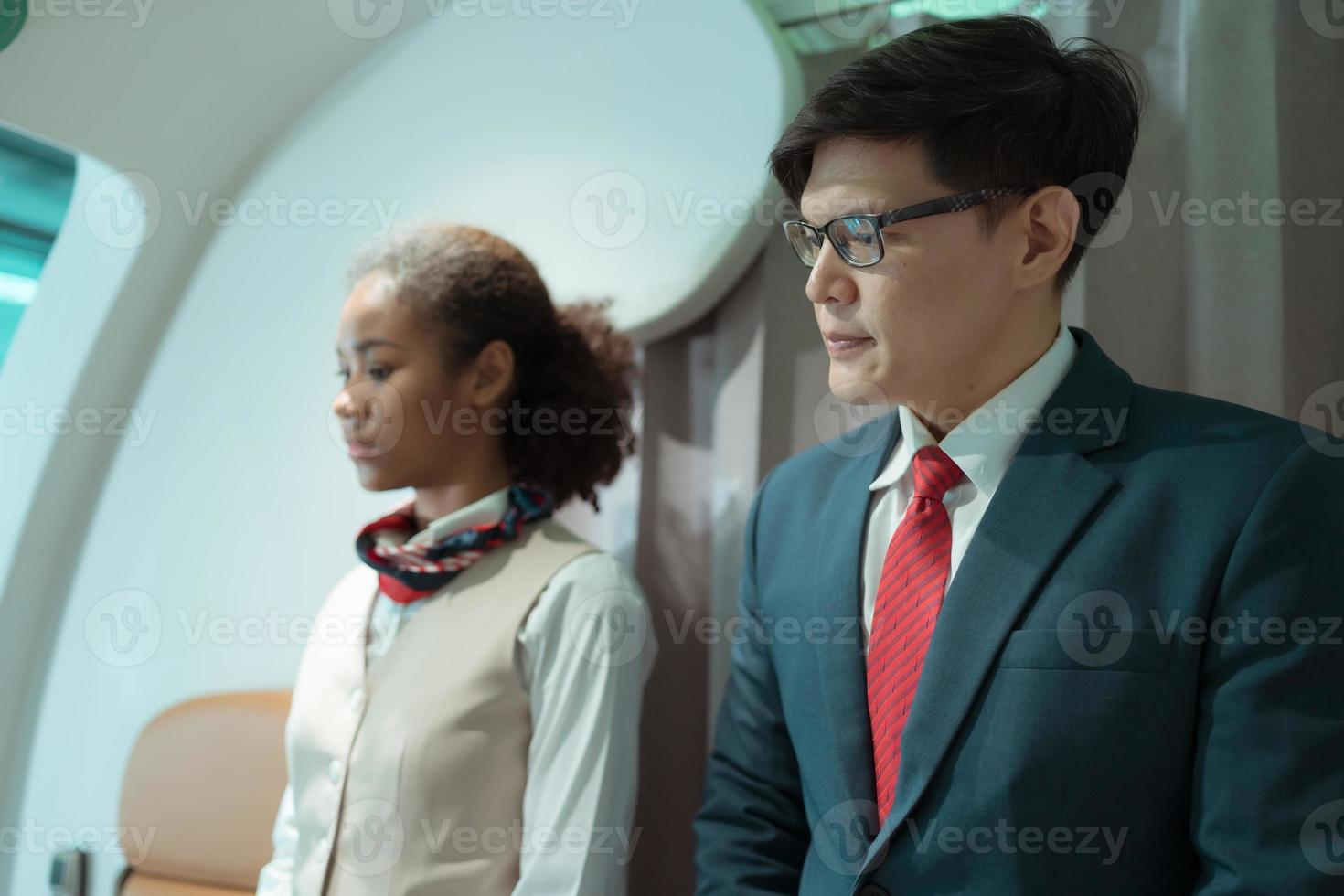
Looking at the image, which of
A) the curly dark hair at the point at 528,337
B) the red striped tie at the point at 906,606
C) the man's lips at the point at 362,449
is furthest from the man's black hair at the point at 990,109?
the man's lips at the point at 362,449

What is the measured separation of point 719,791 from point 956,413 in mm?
483

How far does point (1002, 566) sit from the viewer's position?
94cm

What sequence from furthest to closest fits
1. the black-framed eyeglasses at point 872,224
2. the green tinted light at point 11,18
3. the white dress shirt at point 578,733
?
the green tinted light at point 11,18
the white dress shirt at point 578,733
the black-framed eyeglasses at point 872,224

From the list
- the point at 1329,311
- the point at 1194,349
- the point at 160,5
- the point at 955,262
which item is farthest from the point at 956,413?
the point at 160,5

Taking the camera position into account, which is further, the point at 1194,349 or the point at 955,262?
the point at 1194,349

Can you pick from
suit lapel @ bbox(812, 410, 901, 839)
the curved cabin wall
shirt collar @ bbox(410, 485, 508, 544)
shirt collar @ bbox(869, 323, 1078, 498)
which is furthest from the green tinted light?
shirt collar @ bbox(869, 323, 1078, 498)

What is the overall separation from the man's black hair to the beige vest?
0.65 m

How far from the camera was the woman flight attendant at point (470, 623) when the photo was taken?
4.07 ft

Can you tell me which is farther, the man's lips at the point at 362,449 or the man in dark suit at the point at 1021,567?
the man's lips at the point at 362,449

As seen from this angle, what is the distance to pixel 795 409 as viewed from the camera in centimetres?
155

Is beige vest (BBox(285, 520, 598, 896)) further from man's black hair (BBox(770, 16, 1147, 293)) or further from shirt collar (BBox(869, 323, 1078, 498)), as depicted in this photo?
man's black hair (BBox(770, 16, 1147, 293))

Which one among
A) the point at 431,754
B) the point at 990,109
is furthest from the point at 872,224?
the point at 431,754

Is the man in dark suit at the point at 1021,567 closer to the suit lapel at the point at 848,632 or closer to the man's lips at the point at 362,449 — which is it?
the suit lapel at the point at 848,632

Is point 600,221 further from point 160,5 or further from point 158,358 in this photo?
point 158,358
